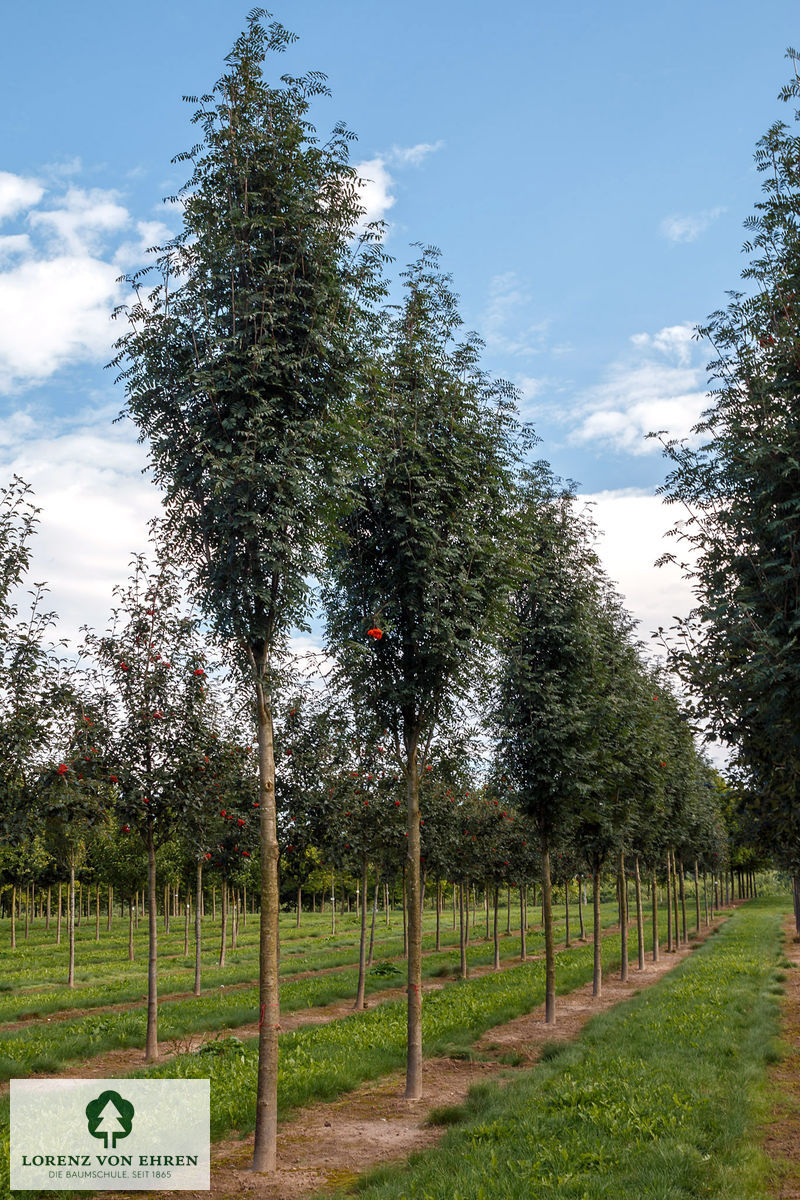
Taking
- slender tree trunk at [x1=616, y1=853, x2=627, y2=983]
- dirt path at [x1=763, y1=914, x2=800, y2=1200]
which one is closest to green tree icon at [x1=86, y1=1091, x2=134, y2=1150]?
dirt path at [x1=763, y1=914, x2=800, y2=1200]

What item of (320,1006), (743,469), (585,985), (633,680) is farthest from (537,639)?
(585,985)

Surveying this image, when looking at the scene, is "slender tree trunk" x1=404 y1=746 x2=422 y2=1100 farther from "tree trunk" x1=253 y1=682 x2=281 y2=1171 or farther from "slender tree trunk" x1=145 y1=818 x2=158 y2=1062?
"slender tree trunk" x1=145 y1=818 x2=158 y2=1062

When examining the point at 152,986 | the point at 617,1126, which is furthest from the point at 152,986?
the point at 617,1126

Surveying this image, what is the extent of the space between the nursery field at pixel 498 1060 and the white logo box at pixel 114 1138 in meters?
0.34

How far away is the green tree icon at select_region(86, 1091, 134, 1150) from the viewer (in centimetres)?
872

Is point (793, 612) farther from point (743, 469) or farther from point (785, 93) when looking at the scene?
point (785, 93)

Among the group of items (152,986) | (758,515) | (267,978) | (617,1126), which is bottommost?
(152,986)

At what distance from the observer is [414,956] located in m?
11.9

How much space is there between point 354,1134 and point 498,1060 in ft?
16.2

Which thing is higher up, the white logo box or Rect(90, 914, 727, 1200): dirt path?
the white logo box

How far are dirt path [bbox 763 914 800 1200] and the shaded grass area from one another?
19 cm

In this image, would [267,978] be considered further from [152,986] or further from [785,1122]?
[152,986]

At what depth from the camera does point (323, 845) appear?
72.2 feet

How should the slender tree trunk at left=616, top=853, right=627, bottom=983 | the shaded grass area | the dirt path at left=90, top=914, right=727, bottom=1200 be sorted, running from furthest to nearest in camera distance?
the slender tree trunk at left=616, top=853, right=627, bottom=983 < the dirt path at left=90, top=914, right=727, bottom=1200 < the shaded grass area
